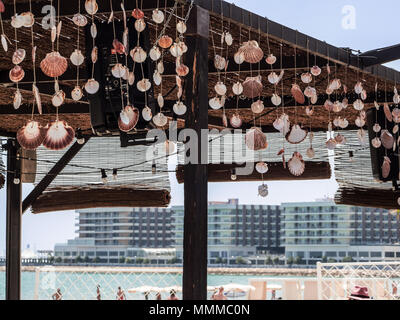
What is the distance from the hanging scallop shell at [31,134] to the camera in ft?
9.59

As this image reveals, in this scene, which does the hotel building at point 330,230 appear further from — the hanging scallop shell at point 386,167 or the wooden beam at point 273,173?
the hanging scallop shell at point 386,167

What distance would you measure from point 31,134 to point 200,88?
775mm

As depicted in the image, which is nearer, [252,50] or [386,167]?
[252,50]

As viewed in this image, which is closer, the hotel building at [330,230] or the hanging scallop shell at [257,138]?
the hanging scallop shell at [257,138]

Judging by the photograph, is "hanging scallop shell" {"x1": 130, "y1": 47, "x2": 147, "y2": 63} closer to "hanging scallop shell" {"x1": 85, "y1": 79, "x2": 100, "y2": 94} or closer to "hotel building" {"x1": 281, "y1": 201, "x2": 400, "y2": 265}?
"hanging scallop shell" {"x1": 85, "y1": 79, "x2": 100, "y2": 94}

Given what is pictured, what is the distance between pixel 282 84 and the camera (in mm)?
5160

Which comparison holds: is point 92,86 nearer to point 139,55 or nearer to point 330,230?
point 139,55

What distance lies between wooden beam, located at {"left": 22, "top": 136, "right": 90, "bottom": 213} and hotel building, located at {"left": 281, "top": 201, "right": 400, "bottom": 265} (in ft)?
181

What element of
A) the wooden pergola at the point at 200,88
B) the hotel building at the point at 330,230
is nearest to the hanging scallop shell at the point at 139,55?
the wooden pergola at the point at 200,88

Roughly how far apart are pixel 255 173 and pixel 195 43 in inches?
153

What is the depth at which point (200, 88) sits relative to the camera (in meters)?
3.18

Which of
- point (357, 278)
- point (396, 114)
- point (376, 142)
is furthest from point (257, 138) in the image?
point (357, 278)

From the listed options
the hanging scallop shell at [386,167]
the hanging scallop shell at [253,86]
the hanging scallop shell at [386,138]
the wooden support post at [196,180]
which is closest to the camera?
the wooden support post at [196,180]

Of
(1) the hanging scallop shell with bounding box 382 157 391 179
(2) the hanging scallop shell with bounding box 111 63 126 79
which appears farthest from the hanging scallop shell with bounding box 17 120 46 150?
(1) the hanging scallop shell with bounding box 382 157 391 179
